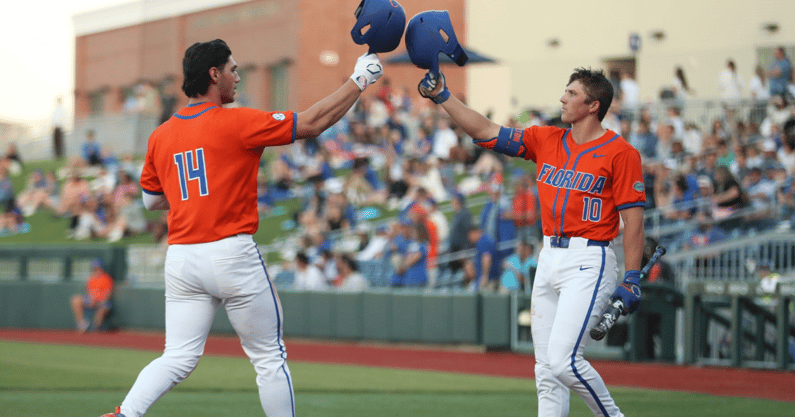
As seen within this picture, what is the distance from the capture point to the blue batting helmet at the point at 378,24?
5168 mm

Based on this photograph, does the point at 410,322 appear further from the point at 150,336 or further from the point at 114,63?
the point at 114,63

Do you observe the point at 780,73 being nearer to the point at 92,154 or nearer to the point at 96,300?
the point at 96,300

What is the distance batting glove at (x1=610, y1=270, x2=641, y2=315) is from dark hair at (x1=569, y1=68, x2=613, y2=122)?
3.11 ft

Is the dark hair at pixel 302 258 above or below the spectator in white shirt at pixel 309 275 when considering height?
above

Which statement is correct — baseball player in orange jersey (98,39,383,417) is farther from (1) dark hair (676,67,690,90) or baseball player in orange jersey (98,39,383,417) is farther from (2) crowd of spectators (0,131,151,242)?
(2) crowd of spectators (0,131,151,242)

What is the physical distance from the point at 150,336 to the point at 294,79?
1929cm

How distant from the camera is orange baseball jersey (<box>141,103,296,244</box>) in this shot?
181 inches

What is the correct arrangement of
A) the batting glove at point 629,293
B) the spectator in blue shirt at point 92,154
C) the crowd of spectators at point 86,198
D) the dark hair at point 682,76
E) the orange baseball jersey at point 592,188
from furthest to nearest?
the spectator in blue shirt at point 92,154 < the crowd of spectators at point 86,198 < the dark hair at point 682,76 < the orange baseball jersey at point 592,188 < the batting glove at point 629,293

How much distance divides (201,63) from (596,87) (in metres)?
2.20

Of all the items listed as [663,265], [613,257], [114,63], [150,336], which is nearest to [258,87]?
[114,63]

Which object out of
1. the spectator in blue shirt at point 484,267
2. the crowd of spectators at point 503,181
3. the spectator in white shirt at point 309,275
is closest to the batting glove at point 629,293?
the crowd of spectators at point 503,181

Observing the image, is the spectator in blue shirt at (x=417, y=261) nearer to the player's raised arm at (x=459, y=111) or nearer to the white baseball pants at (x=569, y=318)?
the player's raised arm at (x=459, y=111)

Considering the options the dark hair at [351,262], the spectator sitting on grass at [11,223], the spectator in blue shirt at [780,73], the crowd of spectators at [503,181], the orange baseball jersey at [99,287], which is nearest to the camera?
the crowd of spectators at [503,181]

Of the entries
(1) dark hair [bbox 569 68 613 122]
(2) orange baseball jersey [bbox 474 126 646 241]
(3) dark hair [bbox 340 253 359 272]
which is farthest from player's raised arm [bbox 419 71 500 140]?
(3) dark hair [bbox 340 253 359 272]
